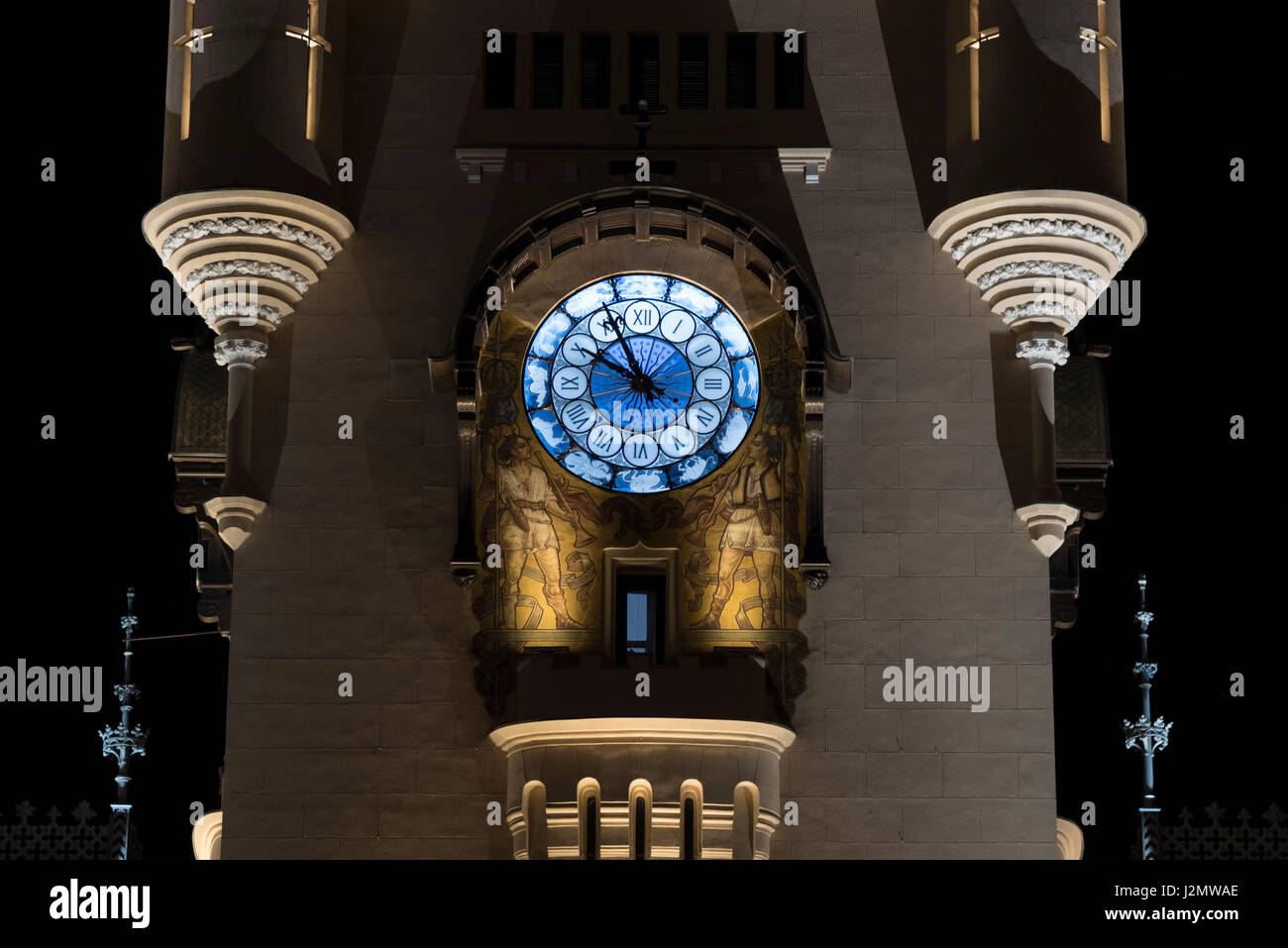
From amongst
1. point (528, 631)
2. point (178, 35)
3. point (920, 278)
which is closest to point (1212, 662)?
point (920, 278)

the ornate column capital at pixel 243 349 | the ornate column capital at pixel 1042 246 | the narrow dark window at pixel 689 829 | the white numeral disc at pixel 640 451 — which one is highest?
the ornate column capital at pixel 1042 246

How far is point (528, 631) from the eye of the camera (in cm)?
2547

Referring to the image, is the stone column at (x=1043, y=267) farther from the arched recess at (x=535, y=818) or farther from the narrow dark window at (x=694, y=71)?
the arched recess at (x=535, y=818)

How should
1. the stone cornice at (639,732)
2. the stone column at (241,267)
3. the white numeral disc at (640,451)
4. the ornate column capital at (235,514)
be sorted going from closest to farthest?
the stone cornice at (639,732), the ornate column capital at (235,514), the stone column at (241,267), the white numeral disc at (640,451)

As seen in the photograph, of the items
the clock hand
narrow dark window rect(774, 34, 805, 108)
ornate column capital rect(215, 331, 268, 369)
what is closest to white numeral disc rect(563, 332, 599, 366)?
the clock hand

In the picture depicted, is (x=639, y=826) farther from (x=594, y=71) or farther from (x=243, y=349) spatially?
(x=594, y=71)

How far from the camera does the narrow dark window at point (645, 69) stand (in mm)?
26844

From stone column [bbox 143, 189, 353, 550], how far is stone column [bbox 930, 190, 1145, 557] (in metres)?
6.66

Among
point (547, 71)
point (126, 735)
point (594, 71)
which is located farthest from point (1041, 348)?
point (126, 735)

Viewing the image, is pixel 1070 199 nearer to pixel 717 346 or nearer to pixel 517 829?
pixel 717 346

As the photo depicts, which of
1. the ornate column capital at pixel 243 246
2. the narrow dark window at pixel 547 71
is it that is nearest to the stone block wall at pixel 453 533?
the narrow dark window at pixel 547 71

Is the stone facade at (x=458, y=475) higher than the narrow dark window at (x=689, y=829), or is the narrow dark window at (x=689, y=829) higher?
the stone facade at (x=458, y=475)

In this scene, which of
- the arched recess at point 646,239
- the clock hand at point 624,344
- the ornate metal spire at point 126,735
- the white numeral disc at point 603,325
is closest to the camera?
the arched recess at point 646,239

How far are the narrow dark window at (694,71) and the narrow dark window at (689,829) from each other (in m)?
7.53
